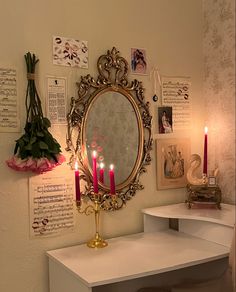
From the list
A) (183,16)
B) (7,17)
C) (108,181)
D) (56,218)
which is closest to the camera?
(7,17)

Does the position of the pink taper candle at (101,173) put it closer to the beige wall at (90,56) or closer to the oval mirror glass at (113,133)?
the oval mirror glass at (113,133)

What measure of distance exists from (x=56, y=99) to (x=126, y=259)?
84 cm

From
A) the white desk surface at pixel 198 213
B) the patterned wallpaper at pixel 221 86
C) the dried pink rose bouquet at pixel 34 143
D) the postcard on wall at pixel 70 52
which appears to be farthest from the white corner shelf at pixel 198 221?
the postcard on wall at pixel 70 52

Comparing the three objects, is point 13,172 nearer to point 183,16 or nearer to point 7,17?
point 7,17

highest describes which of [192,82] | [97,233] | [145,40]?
[145,40]

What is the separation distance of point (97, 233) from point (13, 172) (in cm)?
52

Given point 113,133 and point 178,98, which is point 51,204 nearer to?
point 113,133

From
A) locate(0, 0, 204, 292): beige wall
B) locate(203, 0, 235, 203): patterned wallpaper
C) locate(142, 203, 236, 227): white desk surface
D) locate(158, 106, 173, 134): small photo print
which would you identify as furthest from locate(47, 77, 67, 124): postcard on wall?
locate(203, 0, 235, 203): patterned wallpaper

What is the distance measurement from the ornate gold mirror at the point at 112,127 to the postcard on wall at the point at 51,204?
10 centimetres

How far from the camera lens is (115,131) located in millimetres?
2008

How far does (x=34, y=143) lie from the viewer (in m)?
1.64

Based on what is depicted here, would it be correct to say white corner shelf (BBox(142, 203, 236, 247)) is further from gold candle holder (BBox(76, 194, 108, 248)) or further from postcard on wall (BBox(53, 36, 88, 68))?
postcard on wall (BBox(53, 36, 88, 68))

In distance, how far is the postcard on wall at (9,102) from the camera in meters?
1.68

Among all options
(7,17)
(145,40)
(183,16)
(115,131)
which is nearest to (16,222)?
(115,131)
